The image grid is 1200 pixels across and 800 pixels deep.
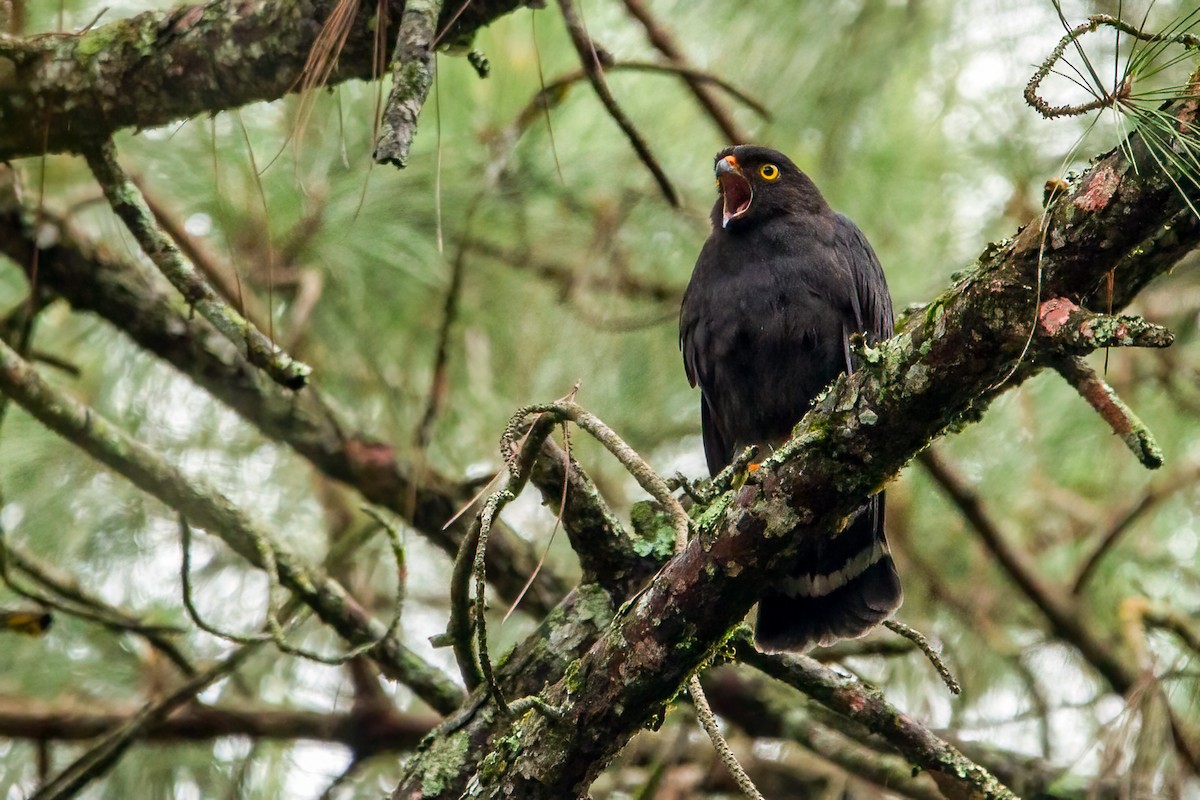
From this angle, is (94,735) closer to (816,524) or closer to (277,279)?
(277,279)

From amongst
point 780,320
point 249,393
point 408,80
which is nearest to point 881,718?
point 780,320

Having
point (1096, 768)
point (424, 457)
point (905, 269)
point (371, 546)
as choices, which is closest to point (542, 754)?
point (424, 457)

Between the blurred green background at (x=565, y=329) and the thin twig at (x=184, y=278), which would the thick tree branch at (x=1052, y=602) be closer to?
the blurred green background at (x=565, y=329)

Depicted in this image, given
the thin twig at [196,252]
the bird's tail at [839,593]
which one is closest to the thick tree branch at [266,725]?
the thin twig at [196,252]

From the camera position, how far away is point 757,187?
4195 millimetres

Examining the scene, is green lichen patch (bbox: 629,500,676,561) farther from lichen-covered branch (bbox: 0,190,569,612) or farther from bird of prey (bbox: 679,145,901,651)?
lichen-covered branch (bbox: 0,190,569,612)

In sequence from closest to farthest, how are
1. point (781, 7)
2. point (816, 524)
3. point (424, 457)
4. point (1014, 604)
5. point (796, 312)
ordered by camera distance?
point (816, 524)
point (796, 312)
point (424, 457)
point (781, 7)
point (1014, 604)

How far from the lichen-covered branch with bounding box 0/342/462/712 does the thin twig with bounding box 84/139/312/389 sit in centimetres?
72

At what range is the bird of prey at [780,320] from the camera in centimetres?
345

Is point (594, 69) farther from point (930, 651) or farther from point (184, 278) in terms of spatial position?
point (930, 651)

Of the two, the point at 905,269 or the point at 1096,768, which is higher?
the point at 905,269

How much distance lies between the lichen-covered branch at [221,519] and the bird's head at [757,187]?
1846mm

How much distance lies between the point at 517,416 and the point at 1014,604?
298 cm

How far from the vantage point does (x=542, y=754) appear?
2.46 metres
